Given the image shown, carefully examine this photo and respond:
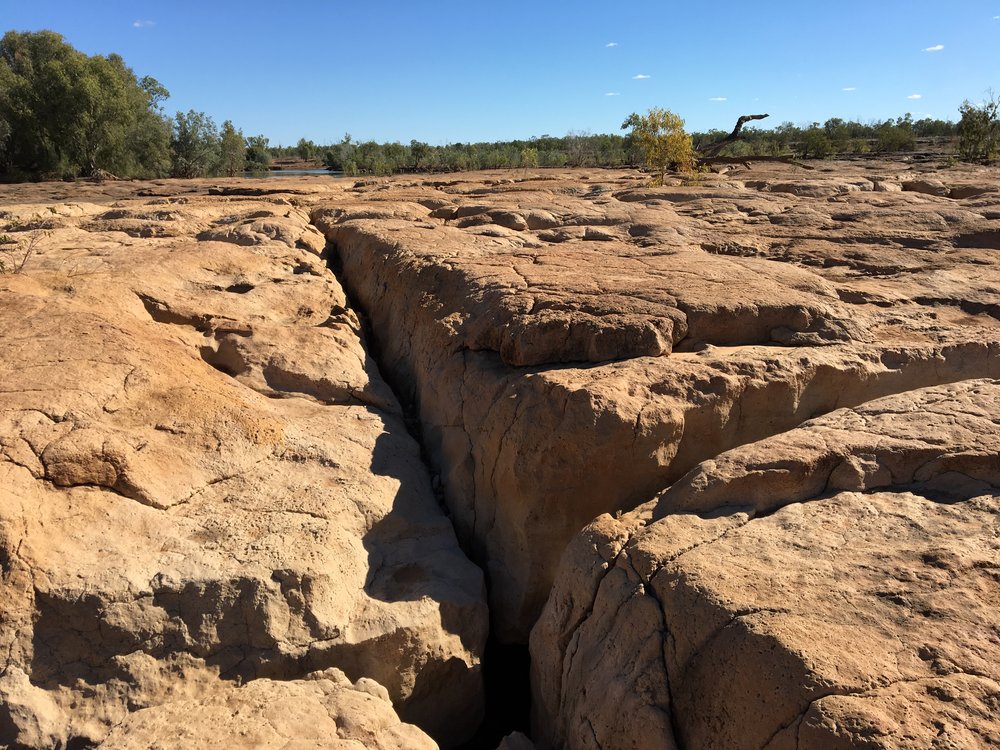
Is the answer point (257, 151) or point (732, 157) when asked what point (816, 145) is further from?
point (257, 151)

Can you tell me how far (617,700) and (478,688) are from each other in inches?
45.0

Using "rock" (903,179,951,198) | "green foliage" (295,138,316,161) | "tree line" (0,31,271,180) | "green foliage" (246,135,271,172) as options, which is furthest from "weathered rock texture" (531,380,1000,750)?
"green foliage" (295,138,316,161)

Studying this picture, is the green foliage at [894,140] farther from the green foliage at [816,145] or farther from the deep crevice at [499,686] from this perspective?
the deep crevice at [499,686]

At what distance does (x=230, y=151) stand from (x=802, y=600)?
3281 centimetres

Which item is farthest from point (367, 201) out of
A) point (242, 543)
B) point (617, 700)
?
point (617, 700)

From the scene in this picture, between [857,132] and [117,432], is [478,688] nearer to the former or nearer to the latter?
[117,432]

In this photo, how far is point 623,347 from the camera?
3629 millimetres

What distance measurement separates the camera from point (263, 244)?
616 cm

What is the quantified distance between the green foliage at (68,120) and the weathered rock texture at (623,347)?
20910 millimetres

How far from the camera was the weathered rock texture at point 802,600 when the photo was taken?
1799 mm

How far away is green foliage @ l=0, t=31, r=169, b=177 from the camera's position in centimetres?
2161

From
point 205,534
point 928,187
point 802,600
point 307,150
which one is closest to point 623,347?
point 802,600

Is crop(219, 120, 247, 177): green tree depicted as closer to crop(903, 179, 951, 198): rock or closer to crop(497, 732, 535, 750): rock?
crop(903, 179, 951, 198): rock

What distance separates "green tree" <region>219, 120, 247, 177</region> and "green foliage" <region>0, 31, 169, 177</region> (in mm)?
5514
